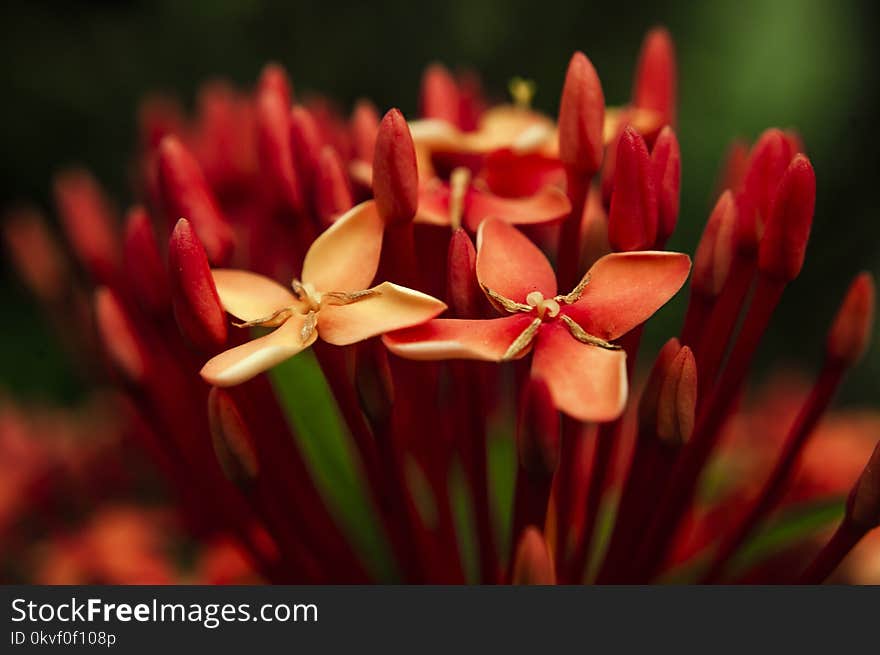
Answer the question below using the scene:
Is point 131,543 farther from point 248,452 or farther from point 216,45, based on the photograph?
point 216,45

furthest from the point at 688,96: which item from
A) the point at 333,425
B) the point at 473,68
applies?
the point at 333,425

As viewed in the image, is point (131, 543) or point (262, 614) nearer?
point (262, 614)

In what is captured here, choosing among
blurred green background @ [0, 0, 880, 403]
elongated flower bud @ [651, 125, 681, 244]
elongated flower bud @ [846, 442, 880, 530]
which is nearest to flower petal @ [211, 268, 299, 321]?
elongated flower bud @ [651, 125, 681, 244]

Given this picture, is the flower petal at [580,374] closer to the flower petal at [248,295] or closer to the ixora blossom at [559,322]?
the ixora blossom at [559,322]

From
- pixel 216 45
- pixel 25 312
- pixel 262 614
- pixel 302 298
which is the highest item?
pixel 216 45

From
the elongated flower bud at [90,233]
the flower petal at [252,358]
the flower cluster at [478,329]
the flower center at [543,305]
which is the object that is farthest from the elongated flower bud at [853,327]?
the elongated flower bud at [90,233]

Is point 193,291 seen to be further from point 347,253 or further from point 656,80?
point 656,80
